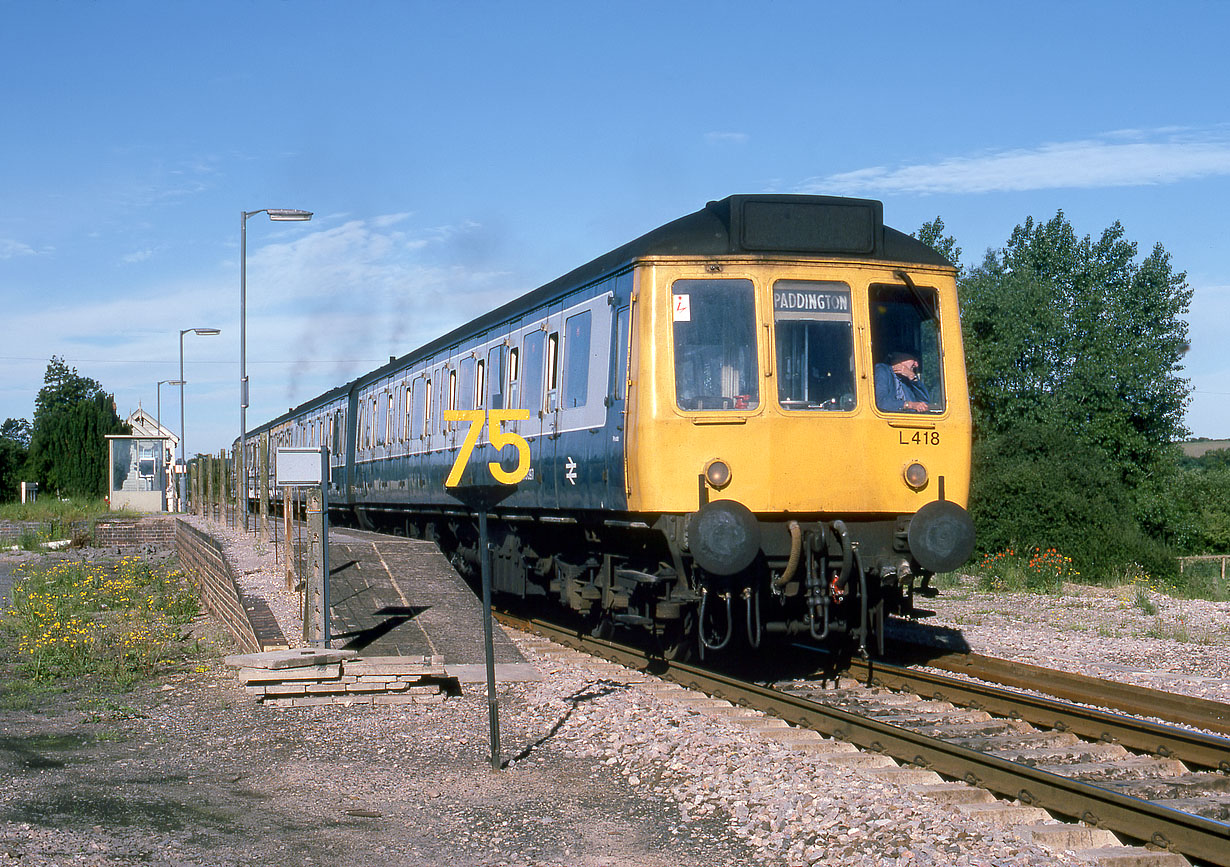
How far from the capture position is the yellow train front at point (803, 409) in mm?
9383

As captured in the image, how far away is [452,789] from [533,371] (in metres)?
6.04

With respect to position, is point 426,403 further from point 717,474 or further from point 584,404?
point 717,474

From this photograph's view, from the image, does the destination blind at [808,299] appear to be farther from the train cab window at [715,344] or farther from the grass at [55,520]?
the grass at [55,520]

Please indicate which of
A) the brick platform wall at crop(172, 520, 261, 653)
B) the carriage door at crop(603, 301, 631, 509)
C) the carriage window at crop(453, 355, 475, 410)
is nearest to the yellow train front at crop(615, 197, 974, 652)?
the carriage door at crop(603, 301, 631, 509)

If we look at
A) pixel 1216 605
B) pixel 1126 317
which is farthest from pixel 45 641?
pixel 1126 317

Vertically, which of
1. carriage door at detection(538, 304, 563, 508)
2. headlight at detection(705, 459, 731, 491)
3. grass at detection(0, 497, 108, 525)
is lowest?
grass at detection(0, 497, 108, 525)

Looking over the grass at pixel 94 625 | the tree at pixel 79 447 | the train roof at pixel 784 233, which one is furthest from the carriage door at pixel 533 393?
the tree at pixel 79 447

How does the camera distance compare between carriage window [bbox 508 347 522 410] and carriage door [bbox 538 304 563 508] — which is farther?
carriage window [bbox 508 347 522 410]

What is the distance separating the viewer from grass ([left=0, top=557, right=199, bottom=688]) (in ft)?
38.7

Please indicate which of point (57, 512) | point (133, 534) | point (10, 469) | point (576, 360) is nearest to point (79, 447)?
point (10, 469)

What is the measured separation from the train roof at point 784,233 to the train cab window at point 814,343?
1.01ft

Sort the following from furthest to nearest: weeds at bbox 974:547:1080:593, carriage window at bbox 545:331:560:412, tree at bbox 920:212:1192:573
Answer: tree at bbox 920:212:1192:573, weeds at bbox 974:547:1080:593, carriage window at bbox 545:331:560:412

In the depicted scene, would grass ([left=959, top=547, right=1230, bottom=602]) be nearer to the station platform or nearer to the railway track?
the station platform

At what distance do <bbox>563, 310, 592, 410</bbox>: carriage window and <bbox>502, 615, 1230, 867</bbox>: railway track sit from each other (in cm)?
253
